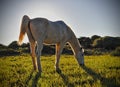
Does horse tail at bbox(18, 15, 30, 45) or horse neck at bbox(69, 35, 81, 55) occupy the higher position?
horse tail at bbox(18, 15, 30, 45)

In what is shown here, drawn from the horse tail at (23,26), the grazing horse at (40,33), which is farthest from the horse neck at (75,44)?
the horse tail at (23,26)

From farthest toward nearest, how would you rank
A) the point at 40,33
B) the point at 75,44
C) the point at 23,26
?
the point at 75,44
the point at 23,26
the point at 40,33

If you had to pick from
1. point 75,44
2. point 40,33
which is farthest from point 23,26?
point 75,44

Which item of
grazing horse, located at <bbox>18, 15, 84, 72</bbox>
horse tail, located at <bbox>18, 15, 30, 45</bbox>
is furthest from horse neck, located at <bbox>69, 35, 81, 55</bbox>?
horse tail, located at <bbox>18, 15, 30, 45</bbox>

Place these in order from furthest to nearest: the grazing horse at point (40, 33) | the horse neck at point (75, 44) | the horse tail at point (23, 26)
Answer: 1. the horse neck at point (75, 44)
2. the horse tail at point (23, 26)
3. the grazing horse at point (40, 33)

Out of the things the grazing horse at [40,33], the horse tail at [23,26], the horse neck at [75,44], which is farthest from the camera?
the horse neck at [75,44]

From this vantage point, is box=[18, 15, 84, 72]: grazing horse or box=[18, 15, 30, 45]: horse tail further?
box=[18, 15, 30, 45]: horse tail

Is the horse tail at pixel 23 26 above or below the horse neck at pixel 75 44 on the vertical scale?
above

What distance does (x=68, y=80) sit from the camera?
6.73m

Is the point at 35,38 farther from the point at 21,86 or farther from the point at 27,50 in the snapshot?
the point at 27,50

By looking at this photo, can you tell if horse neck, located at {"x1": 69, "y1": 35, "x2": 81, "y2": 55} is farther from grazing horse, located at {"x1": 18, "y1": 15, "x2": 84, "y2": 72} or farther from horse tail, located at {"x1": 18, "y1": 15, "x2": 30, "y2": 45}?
horse tail, located at {"x1": 18, "y1": 15, "x2": 30, "y2": 45}

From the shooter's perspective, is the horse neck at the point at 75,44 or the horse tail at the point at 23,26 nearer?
the horse tail at the point at 23,26

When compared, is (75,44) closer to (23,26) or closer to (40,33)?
(40,33)

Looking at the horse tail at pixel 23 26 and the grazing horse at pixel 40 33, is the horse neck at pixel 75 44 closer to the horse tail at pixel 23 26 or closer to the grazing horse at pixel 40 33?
the grazing horse at pixel 40 33
